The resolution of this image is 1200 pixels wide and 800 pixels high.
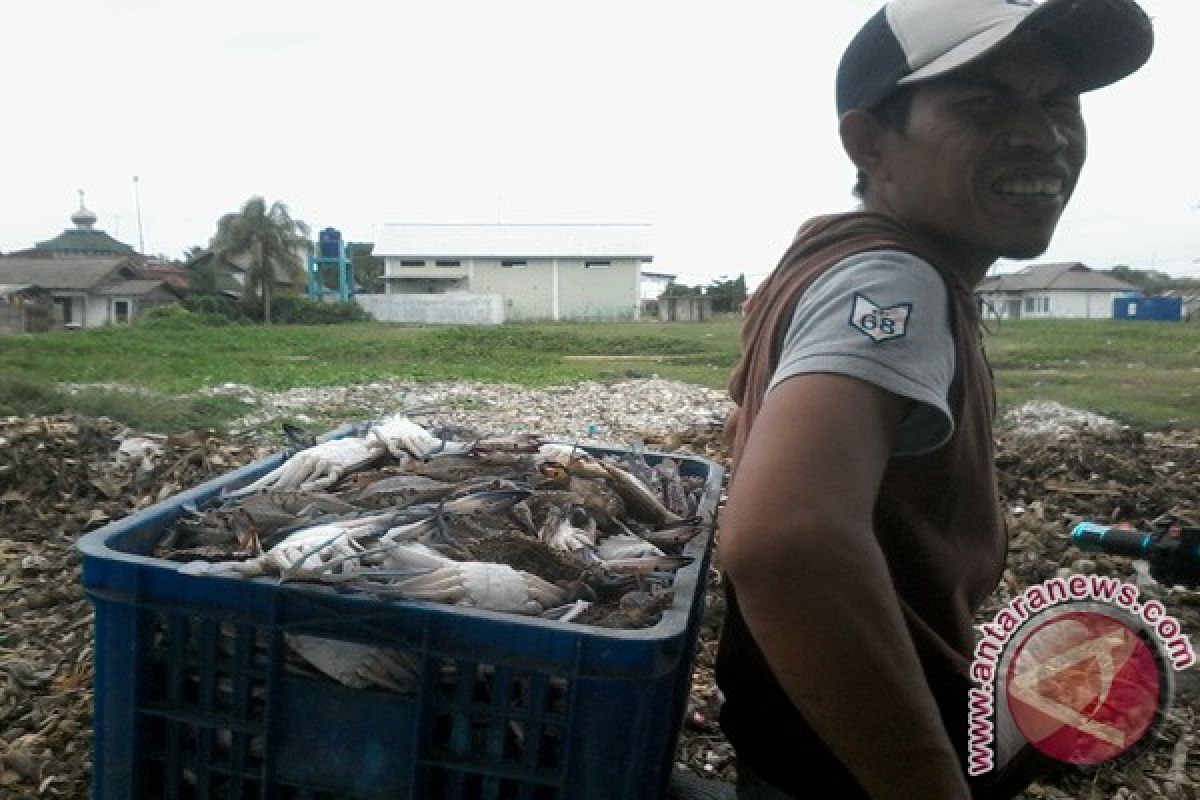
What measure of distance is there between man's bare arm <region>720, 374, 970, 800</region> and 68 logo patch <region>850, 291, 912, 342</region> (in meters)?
0.06

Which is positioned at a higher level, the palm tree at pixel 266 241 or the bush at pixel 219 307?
the palm tree at pixel 266 241

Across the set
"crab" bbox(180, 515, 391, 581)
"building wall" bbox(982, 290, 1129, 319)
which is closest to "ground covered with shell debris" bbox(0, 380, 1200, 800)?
"crab" bbox(180, 515, 391, 581)

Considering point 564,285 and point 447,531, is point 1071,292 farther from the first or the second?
point 447,531

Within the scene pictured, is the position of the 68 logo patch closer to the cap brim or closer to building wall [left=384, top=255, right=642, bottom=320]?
the cap brim

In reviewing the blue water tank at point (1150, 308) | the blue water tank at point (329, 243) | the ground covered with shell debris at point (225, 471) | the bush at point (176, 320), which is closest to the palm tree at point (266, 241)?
the blue water tank at point (329, 243)

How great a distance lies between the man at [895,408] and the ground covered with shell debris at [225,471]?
59 cm

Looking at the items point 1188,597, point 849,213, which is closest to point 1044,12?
point 849,213

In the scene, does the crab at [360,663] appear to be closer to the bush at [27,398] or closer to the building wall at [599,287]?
the bush at [27,398]

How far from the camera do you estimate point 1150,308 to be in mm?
30438

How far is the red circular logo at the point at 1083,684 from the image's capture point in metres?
1.10

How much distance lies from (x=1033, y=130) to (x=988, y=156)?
0.22 feet

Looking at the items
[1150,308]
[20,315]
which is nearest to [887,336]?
[20,315]

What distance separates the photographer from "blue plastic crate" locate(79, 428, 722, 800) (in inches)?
47.1

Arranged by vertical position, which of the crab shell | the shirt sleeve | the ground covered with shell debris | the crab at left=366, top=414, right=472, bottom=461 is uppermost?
the shirt sleeve
